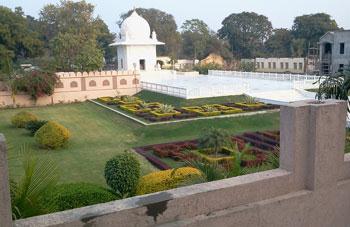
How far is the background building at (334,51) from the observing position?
1315 inches

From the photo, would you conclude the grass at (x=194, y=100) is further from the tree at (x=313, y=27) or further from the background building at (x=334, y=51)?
the tree at (x=313, y=27)

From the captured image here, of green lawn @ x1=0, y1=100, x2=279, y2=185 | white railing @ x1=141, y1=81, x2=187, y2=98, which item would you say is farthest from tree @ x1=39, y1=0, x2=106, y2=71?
green lawn @ x1=0, y1=100, x2=279, y2=185

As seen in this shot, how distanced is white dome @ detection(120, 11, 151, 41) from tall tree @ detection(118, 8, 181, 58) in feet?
71.6

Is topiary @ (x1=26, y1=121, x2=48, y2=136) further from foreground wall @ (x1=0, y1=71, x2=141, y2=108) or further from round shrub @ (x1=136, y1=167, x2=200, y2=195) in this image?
round shrub @ (x1=136, y1=167, x2=200, y2=195)

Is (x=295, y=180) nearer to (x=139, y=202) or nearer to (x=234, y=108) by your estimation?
(x=139, y=202)

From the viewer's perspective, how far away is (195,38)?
200 ft

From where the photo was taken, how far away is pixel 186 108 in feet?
63.6

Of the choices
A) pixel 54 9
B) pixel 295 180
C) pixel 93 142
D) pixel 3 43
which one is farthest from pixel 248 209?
pixel 54 9

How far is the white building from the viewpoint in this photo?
33250 millimetres

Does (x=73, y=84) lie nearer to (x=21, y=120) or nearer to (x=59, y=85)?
(x=59, y=85)

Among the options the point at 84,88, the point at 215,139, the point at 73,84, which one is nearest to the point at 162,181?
the point at 215,139

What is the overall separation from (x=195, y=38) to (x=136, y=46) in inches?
1143

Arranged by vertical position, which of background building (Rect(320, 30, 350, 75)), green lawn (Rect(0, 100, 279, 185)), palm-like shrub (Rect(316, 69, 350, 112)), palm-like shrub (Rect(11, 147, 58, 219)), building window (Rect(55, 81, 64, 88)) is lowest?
green lawn (Rect(0, 100, 279, 185))

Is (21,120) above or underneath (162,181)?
underneath
